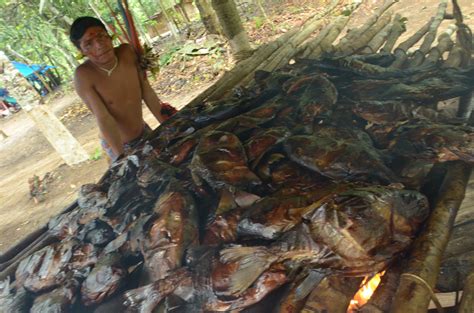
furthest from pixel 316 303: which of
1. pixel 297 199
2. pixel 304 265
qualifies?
pixel 297 199

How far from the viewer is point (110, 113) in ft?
13.0

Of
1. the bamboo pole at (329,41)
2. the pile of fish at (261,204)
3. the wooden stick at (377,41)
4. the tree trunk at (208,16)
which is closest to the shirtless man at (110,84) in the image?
the pile of fish at (261,204)

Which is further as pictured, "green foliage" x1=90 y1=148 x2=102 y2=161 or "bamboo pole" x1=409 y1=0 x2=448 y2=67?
"green foliage" x1=90 y1=148 x2=102 y2=161

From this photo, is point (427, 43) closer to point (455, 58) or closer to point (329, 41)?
point (455, 58)

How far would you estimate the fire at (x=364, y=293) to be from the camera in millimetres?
1462

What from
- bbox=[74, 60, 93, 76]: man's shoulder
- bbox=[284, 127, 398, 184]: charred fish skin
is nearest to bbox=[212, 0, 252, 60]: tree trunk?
bbox=[74, 60, 93, 76]: man's shoulder

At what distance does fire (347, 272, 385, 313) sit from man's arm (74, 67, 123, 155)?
2847 mm

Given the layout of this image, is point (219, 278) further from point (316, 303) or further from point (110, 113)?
point (110, 113)

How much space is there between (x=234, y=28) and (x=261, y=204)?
471cm

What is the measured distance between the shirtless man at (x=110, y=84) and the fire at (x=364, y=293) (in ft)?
9.14

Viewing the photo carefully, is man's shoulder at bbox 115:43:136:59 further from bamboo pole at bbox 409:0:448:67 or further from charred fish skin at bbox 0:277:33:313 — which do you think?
bamboo pole at bbox 409:0:448:67

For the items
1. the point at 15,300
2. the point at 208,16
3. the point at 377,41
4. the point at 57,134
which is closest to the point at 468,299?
the point at 15,300

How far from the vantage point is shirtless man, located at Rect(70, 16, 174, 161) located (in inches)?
137

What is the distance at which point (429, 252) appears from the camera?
135cm
